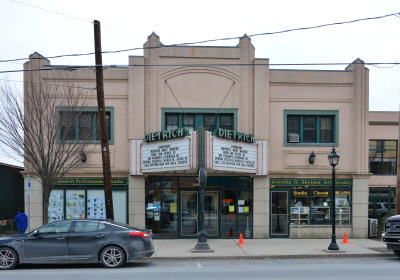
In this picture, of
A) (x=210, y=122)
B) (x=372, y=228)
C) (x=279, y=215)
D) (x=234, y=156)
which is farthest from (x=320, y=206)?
(x=210, y=122)

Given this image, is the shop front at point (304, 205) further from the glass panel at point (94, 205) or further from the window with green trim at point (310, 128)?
the glass panel at point (94, 205)

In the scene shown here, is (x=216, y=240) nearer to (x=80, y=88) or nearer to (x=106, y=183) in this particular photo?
(x=106, y=183)

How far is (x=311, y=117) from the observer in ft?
63.8

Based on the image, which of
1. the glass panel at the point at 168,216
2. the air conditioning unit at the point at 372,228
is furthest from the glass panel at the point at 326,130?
the glass panel at the point at 168,216

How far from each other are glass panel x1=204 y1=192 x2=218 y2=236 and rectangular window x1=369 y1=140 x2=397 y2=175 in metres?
10.8

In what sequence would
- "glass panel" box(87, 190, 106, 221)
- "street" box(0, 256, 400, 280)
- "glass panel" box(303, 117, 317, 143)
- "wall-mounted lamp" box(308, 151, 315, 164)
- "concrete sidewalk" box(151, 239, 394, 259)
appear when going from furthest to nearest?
"glass panel" box(303, 117, 317, 143) < "wall-mounted lamp" box(308, 151, 315, 164) < "glass panel" box(87, 190, 106, 221) < "concrete sidewalk" box(151, 239, 394, 259) < "street" box(0, 256, 400, 280)

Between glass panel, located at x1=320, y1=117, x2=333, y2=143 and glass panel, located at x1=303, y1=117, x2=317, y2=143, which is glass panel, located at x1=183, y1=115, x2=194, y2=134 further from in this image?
glass panel, located at x1=320, y1=117, x2=333, y2=143

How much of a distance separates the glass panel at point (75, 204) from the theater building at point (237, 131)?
45 mm

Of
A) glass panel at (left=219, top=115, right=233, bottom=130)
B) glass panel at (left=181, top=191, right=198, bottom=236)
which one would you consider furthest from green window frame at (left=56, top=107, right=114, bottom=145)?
glass panel at (left=219, top=115, right=233, bottom=130)

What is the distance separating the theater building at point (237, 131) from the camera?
1867 centimetres

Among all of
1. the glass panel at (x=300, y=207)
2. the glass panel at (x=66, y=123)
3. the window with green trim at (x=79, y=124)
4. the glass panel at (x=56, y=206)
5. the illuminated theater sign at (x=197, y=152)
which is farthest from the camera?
the glass panel at (x=300, y=207)

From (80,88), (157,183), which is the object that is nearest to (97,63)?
(80,88)

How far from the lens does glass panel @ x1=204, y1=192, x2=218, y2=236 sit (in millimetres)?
18969

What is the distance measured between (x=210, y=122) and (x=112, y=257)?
852 centimetres
